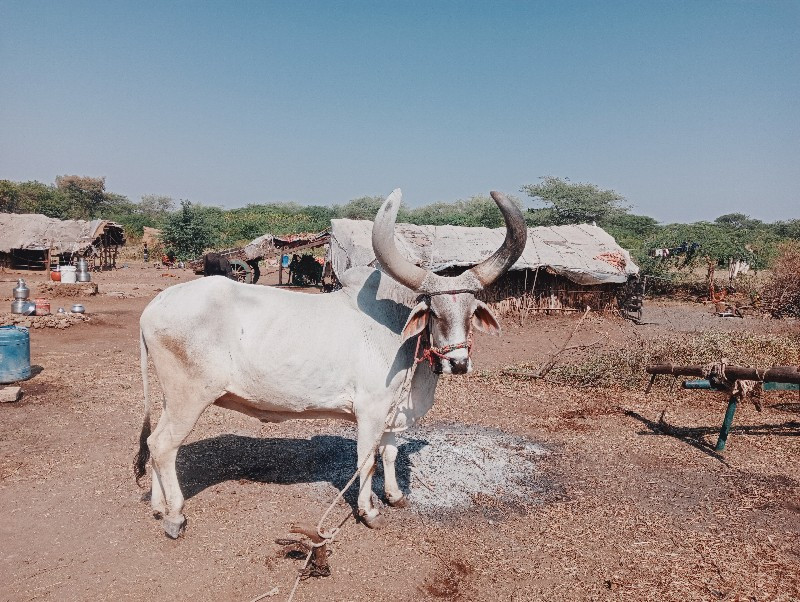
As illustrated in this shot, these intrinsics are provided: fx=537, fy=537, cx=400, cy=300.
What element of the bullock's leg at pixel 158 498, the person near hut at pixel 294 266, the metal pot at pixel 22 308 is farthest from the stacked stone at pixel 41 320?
the person near hut at pixel 294 266

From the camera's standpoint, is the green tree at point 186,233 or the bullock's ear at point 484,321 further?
the green tree at point 186,233

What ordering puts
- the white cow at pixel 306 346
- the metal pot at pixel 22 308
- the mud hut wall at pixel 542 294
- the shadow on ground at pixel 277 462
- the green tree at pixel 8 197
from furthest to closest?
1. the green tree at pixel 8 197
2. the mud hut wall at pixel 542 294
3. the metal pot at pixel 22 308
4. the shadow on ground at pixel 277 462
5. the white cow at pixel 306 346

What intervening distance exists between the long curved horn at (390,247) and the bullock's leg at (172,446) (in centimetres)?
195

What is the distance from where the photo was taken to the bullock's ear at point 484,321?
437cm

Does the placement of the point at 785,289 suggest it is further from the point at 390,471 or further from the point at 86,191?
the point at 86,191

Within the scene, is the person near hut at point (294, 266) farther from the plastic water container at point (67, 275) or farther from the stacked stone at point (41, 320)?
the stacked stone at point (41, 320)

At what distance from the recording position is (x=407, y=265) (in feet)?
14.3

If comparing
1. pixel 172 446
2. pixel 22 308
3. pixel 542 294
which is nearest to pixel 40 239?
pixel 22 308

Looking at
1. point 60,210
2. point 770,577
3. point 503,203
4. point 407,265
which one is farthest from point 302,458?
point 60,210

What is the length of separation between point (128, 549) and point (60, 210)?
65674 mm

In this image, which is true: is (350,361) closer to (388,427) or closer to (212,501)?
(388,427)

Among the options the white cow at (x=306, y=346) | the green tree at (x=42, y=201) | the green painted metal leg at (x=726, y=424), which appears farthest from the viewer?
the green tree at (x=42, y=201)

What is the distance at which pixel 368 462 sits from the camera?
187 inches

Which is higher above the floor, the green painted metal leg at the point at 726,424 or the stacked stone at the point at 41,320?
the green painted metal leg at the point at 726,424
